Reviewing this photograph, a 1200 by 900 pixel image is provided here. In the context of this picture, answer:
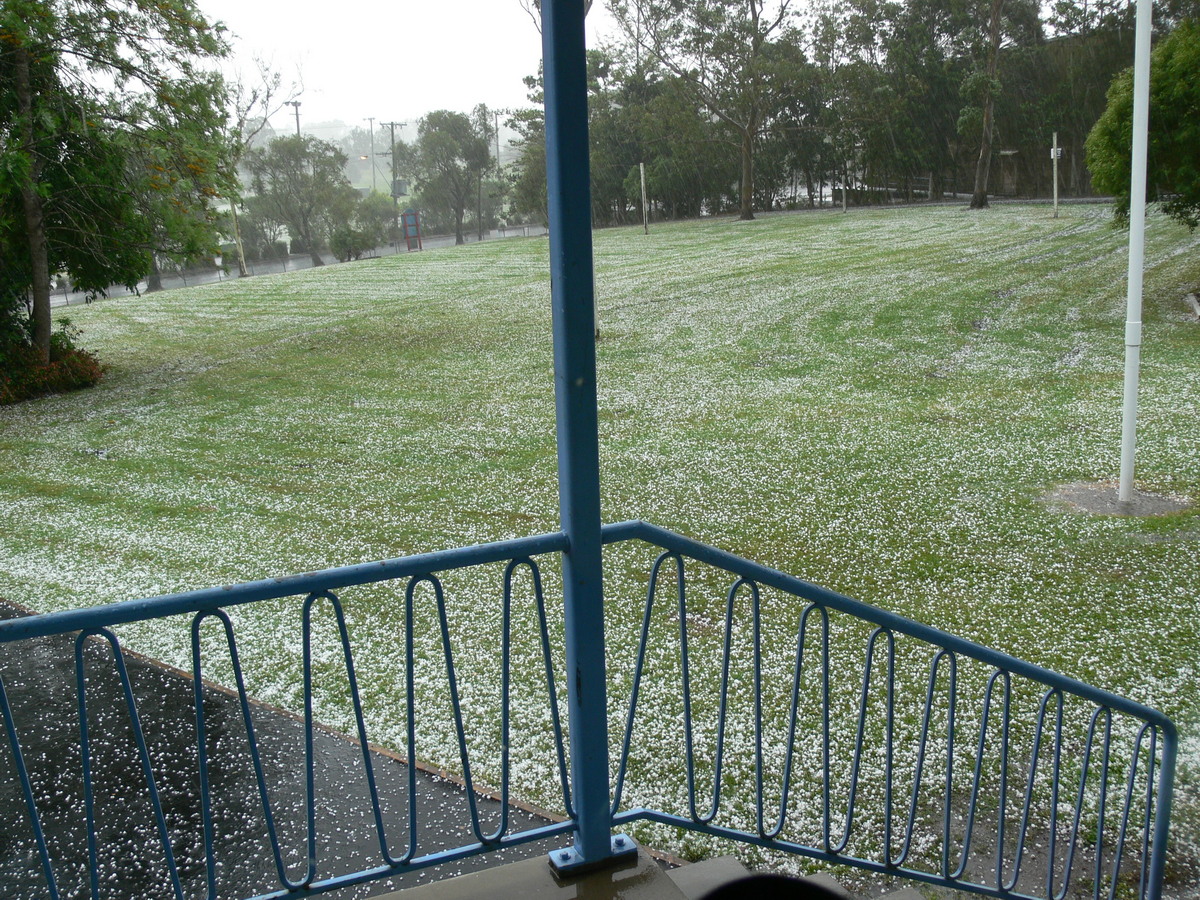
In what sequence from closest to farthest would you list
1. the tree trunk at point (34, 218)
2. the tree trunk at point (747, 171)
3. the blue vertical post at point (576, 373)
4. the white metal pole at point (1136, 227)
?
the blue vertical post at point (576, 373) < the white metal pole at point (1136, 227) < the tree trunk at point (34, 218) < the tree trunk at point (747, 171)

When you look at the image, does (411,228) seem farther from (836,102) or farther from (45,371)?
(45,371)

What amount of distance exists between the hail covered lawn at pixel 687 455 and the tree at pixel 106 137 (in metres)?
2.15

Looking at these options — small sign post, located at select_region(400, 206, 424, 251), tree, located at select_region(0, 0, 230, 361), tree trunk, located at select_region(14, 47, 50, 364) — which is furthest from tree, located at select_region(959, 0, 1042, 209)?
tree trunk, located at select_region(14, 47, 50, 364)

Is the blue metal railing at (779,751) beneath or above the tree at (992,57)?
beneath

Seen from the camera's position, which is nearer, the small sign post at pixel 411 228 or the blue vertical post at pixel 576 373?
the blue vertical post at pixel 576 373

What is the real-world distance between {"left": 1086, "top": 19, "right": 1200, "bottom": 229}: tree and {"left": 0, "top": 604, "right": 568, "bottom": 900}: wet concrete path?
1254 centimetres

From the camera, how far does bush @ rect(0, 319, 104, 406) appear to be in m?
13.3

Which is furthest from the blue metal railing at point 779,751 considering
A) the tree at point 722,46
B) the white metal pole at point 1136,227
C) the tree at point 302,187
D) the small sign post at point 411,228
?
the small sign post at point 411,228

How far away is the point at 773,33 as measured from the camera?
31531 millimetres

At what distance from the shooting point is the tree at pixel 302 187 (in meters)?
17.9

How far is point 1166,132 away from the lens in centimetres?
1224

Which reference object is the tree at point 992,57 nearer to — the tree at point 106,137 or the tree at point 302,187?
the tree at point 302,187

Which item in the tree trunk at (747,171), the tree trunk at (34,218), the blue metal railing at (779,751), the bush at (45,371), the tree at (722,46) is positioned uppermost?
the tree at (722,46)

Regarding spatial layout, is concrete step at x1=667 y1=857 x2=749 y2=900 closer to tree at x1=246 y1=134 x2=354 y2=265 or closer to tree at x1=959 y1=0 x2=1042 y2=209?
tree at x1=246 y1=134 x2=354 y2=265
